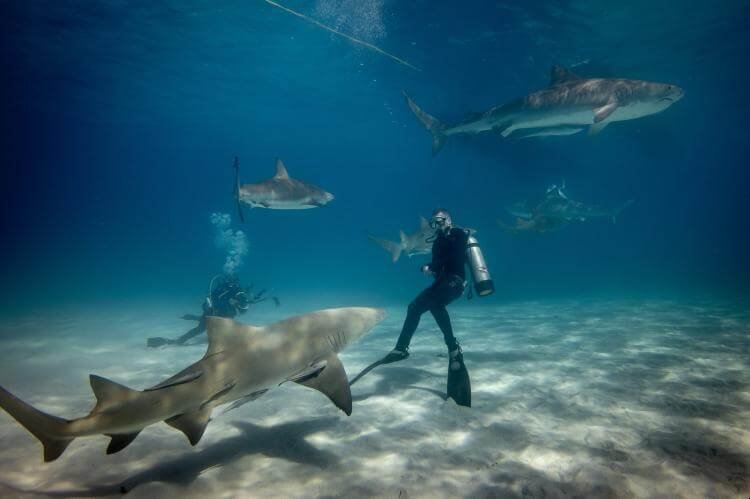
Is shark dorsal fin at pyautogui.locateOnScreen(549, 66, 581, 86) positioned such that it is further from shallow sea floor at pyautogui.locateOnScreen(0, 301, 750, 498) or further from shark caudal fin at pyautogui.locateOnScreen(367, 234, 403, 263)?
shark caudal fin at pyautogui.locateOnScreen(367, 234, 403, 263)

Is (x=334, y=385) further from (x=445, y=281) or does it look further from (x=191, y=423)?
(x=445, y=281)

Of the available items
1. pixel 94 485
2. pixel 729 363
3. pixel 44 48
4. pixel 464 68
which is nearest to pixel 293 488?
pixel 94 485

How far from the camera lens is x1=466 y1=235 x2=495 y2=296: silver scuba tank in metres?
5.58

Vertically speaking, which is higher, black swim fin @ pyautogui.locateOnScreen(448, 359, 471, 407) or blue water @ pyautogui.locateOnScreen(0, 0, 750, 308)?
blue water @ pyautogui.locateOnScreen(0, 0, 750, 308)

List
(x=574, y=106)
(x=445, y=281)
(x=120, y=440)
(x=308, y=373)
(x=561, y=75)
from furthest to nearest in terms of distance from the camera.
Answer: (x=561, y=75) < (x=574, y=106) < (x=445, y=281) < (x=308, y=373) < (x=120, y=440)

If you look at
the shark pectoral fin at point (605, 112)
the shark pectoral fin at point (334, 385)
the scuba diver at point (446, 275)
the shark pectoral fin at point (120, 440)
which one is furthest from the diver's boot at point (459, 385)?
the shark pectoral fin at point (605, 112)

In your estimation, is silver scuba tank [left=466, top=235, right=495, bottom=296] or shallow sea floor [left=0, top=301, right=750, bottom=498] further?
silver scuba tank [left=466, top=235, right=495, bottom=296]

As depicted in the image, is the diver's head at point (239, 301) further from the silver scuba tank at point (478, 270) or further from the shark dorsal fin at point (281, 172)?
the silver scuba tank at point (478, 270)

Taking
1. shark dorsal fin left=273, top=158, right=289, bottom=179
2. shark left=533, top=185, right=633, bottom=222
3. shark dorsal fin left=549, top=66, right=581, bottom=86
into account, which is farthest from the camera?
shark left=533, top=185, right=633, bottom=222

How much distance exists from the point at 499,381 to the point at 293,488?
411 cm

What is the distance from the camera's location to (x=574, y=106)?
8.14 m

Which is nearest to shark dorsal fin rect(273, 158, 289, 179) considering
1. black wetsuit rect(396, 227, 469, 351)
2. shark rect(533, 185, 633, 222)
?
black wetsuit rect(396, 227, 469, 351)

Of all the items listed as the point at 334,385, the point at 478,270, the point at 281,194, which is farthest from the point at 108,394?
the point at 281,194

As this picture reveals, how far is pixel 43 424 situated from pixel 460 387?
14.4ft
